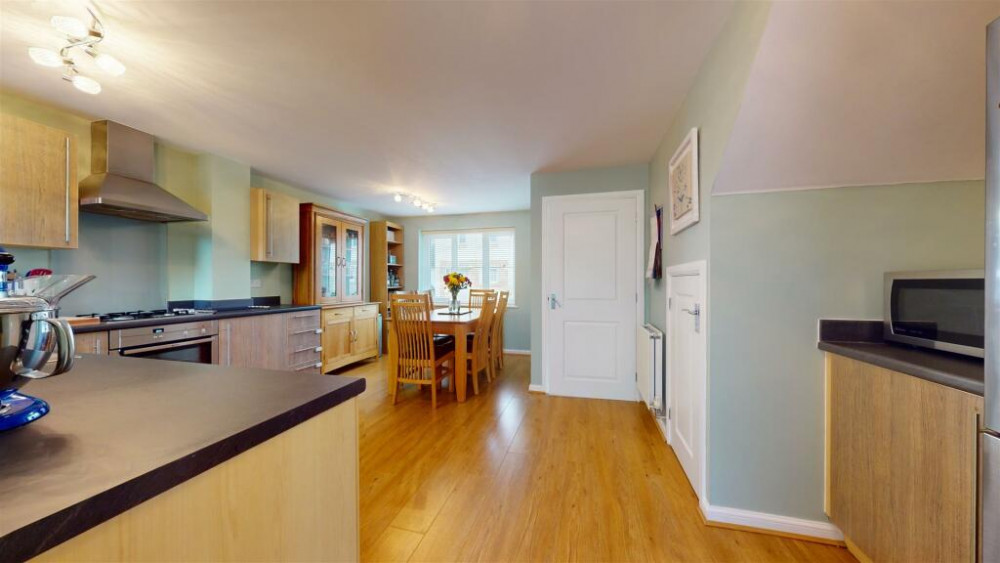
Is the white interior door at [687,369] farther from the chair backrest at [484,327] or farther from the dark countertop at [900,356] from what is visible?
the chair backrest at [484,327]

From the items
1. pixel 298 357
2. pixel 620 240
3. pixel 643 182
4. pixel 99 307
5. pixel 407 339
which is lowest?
pixel 298 357

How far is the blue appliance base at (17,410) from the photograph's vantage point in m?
0.54

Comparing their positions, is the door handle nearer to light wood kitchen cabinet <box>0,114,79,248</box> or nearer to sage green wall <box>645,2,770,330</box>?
sage green wall <box>645,2,770,330</box>

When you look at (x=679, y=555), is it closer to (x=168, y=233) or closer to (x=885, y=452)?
(x=885, y=452)

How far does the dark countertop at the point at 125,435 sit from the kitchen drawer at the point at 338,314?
10.2ft

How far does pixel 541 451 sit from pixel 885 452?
1567 millimetres

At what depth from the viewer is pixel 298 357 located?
3.49m

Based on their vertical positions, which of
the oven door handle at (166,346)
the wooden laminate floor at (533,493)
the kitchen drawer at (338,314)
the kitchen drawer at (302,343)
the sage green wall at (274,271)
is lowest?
the wooden laminate floor at (533,493)

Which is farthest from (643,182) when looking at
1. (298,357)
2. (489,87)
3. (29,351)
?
(298,357)

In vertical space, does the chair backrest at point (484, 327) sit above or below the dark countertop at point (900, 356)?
below

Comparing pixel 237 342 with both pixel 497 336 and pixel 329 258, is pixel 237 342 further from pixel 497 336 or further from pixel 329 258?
pixel 497 336

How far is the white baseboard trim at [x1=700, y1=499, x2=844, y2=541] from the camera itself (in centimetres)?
149

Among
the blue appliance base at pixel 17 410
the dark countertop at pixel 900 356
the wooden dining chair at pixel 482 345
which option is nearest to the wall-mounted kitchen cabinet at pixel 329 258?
the wooden dining chair at pixel 482 345

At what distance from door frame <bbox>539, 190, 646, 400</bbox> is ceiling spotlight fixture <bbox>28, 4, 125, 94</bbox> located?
283 centimetres
